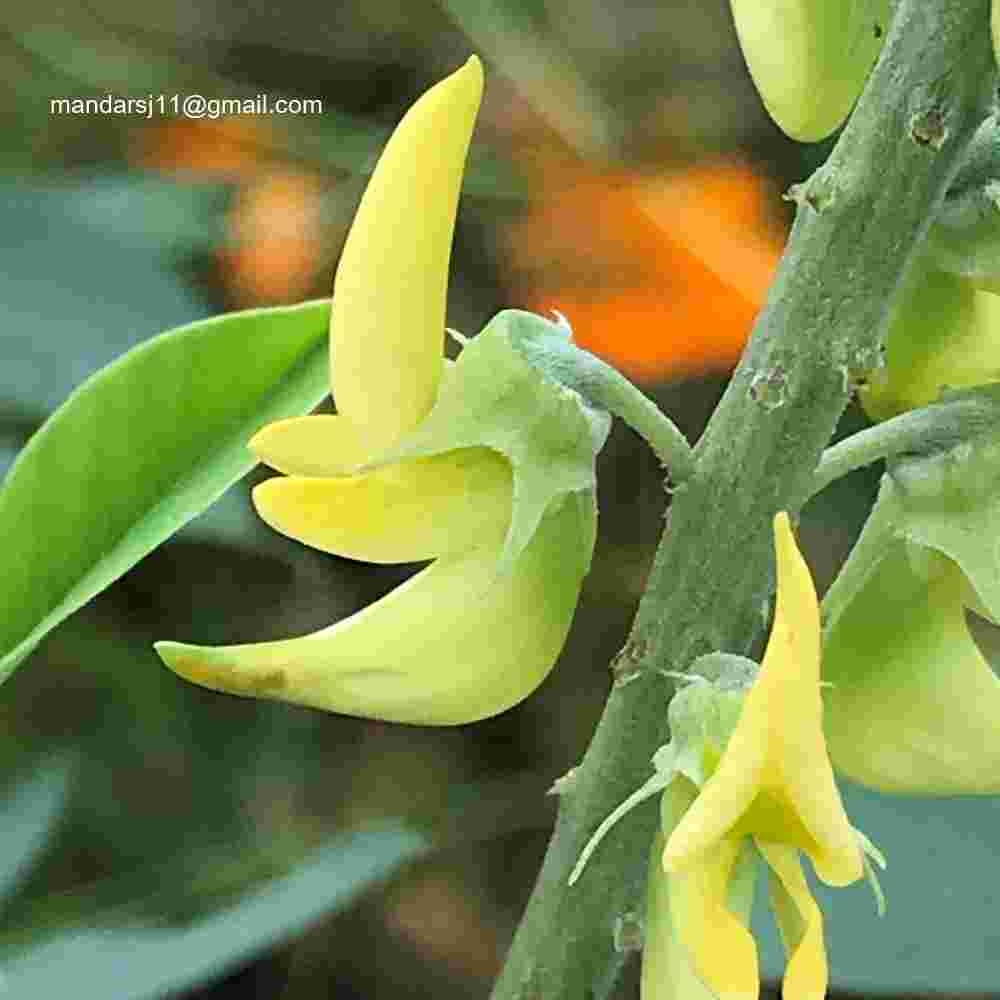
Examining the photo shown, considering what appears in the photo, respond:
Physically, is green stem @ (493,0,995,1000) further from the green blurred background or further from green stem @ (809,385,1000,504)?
the green blurred background

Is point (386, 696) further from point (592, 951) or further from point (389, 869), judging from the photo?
point (389, 869)

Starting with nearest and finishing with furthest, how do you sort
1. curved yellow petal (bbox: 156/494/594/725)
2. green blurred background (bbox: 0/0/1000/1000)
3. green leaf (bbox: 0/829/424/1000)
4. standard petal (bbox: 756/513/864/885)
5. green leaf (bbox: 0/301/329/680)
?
standard petal (bbox: 756/513/864/885)
curved yellow petal (bbox: 156/494/594/725)
green leaf (bbox: 0/301/329/680)
green leaf (bbox: 0/829/424/1000)
green blurred background (bbox: 0/0/1000/1000)

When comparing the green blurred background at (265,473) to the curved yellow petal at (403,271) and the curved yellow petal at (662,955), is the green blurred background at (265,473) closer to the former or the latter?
the curved yellow petal at (662,955)

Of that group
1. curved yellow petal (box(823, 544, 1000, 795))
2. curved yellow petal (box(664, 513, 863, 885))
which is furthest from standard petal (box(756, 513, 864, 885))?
curved yellow petal (box(823, 544, 1000, 795))

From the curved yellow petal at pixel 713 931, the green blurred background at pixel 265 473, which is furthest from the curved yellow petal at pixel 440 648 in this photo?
the green blurred background at pixel 265 473

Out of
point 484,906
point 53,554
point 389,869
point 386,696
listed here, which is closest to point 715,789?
point 386,696

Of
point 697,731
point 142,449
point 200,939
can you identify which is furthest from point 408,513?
point 200,939

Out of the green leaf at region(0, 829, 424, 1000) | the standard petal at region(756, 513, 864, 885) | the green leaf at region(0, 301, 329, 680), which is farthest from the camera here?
the green leaf at region(0, 829, 424, 1000)
